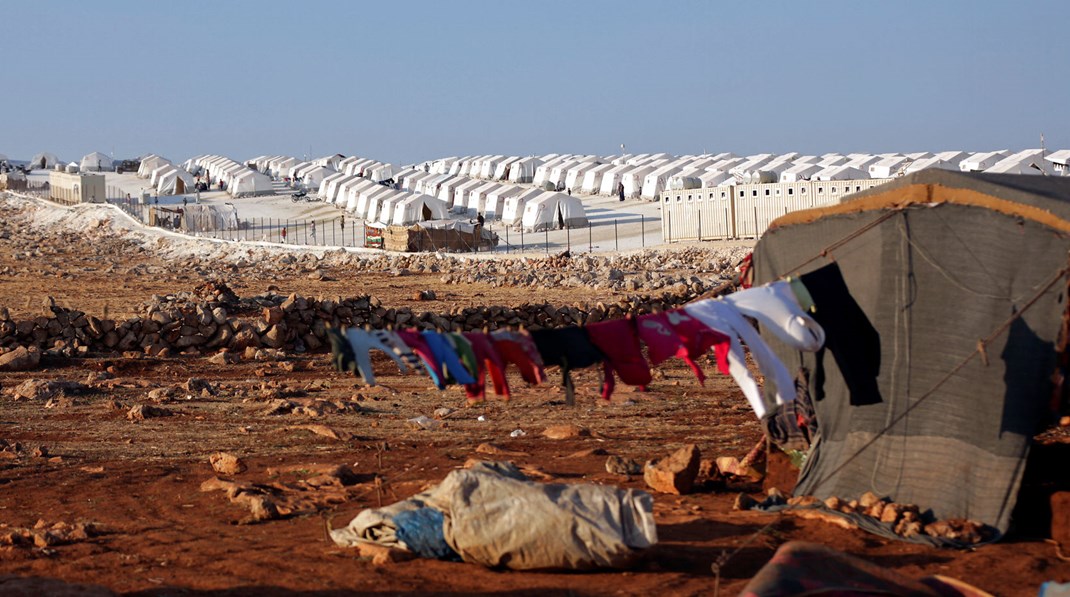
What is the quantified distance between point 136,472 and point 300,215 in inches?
1869

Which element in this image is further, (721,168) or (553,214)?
(721,168)

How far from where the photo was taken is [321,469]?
33.2ft

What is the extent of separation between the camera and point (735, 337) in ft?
24.7

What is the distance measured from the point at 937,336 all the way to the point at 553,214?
122 feet

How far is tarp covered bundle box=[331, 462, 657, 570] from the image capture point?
664 centimetres

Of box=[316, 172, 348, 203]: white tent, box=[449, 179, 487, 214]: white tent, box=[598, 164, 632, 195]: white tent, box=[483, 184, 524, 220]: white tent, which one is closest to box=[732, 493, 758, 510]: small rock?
box=[483, 184, 524, 220]: white tent

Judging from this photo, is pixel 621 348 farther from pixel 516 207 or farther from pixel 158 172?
pixel 158 172

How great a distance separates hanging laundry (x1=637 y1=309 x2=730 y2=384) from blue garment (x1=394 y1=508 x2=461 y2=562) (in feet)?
5.68

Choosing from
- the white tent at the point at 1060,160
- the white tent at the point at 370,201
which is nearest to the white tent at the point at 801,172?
the white tent at the point at 1060,160

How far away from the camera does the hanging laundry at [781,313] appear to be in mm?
7602

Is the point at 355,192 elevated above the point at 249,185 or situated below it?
below

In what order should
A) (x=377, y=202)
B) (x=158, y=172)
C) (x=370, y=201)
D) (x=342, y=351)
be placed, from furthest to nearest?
(x=158, y=172) → (x=370, y=201) → (x=377, y=202) → (x=342, y=351)

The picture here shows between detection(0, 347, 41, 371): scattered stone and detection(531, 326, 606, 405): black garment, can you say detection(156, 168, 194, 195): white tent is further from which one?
detection(531, 326, 606, 405): black garment

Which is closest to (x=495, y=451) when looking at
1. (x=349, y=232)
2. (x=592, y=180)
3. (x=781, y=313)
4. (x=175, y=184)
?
(x=781, y=313)
